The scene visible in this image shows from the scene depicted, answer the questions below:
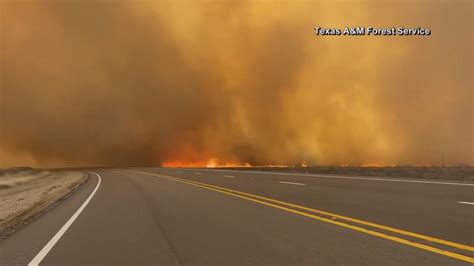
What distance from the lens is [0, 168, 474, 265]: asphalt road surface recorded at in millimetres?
6266

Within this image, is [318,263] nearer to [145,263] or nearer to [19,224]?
[145,263]

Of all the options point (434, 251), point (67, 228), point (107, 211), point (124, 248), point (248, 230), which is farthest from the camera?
point (107, 211)

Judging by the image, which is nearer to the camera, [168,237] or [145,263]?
[145,263]

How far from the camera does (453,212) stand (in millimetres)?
9820

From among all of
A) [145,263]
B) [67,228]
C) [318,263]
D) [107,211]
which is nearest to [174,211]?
[107,211]

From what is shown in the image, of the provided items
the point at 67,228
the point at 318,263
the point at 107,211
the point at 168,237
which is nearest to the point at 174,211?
the point at 107,211

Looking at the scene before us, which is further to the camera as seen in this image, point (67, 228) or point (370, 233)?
point (67, 228)

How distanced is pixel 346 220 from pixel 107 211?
6871 millimetres

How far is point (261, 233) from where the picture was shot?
319 inches

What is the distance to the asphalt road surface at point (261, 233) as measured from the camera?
20.6 ft

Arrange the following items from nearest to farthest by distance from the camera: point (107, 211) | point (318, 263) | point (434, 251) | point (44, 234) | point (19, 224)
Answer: point (318, 263) → point (434, 251) → point (44, 234) → point (19, 224) → point (107, 211)

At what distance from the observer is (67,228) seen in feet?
31.8

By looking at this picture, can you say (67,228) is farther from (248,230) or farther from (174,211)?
(248,230)

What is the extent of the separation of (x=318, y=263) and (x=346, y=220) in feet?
12.2
